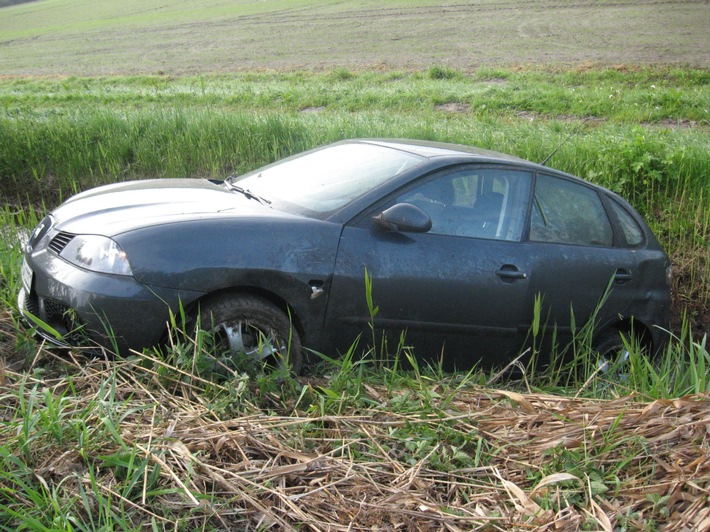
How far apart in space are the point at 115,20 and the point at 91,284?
160ft

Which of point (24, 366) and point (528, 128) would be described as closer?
point (24, 366)

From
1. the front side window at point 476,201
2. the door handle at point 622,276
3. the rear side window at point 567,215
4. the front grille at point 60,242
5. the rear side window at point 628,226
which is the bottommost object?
the door handle at point 622,276

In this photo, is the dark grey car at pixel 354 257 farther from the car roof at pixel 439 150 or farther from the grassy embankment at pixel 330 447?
the grassy embankment at pixel 330 447

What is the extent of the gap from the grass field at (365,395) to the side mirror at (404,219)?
72cm

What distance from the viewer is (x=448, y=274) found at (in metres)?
4.33

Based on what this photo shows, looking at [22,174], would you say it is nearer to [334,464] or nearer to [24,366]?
[24,366]

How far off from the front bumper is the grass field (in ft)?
0.38

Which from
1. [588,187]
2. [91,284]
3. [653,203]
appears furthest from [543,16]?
[91,284]

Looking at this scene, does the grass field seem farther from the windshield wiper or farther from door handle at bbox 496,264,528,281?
the windshield wiper

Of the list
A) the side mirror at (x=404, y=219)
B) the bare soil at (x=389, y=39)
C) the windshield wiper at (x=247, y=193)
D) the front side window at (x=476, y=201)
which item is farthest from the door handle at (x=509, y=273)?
the bare soil at (x=389, y=39)

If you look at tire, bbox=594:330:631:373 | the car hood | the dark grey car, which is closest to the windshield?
the dark grey car

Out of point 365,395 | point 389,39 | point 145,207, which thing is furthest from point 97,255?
point 389,39

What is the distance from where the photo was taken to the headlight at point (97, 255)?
3.71 metres

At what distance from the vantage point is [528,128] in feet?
37.0
